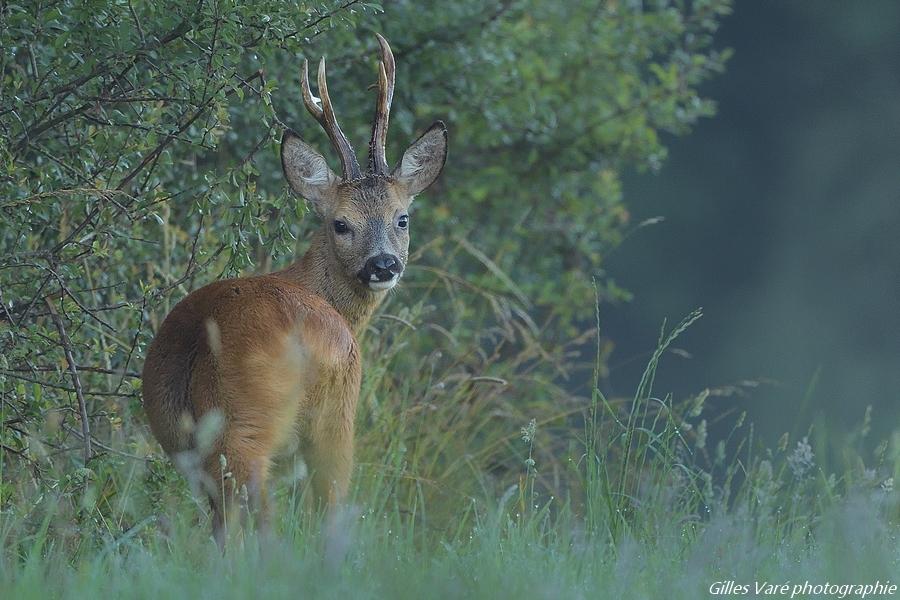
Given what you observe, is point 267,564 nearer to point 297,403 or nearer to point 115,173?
point 297,403

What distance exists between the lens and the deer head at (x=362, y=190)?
17.0 feet

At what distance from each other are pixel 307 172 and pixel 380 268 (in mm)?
515

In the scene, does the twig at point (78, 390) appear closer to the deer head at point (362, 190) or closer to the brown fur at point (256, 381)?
the brown fur at point (256, 381)

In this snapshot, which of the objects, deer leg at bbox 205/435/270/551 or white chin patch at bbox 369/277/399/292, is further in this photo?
white chin patch at bbox 369/277/399/292

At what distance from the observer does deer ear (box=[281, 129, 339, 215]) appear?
523 cm

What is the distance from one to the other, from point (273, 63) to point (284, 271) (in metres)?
1.33

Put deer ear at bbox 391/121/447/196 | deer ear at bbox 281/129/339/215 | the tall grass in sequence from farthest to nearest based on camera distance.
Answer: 1. deer ear at bbox 391/121/447/196
2. deer ear at bbox 281/129/339/215
3. the tall grass

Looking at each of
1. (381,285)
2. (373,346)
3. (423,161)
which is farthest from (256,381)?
(373,346)

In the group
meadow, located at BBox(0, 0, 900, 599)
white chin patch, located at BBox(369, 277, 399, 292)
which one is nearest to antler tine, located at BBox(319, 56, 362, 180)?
meadow, located at BBox(0, 0, 900, 599)

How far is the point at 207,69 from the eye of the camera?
174 inches

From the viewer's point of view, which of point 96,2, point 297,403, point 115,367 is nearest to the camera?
point 297,403

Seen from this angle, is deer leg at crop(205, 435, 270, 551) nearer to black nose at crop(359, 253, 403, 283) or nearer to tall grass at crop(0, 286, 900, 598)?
tall grass at crop(0, 286, 900, 598)

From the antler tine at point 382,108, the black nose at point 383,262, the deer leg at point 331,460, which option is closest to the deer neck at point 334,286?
the black nose at point 383,262

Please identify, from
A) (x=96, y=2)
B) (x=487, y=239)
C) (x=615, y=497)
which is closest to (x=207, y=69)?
A: (x=96, y=2)
